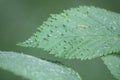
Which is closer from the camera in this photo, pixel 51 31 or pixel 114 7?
pixel 51 31

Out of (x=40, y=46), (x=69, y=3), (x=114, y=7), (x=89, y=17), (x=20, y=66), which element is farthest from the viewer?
(x=69, y=3)

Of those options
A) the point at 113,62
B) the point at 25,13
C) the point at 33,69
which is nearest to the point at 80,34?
the point at 113,62

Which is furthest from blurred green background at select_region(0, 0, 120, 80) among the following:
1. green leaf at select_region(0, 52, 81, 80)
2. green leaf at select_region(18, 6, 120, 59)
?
green leaf at select_region(0, 52, 81, 80)

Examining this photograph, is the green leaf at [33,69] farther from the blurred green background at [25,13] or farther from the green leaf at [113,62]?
the blurred green background at [25,13]

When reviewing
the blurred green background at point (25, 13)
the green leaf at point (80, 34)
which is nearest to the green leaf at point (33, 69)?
the green leaf at point (80, 34)

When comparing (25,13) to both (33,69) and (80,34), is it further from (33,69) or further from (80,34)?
(33,69)

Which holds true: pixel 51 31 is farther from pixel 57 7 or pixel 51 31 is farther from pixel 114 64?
pixel 57 7

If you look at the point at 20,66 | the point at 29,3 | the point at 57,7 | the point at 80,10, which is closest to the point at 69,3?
the point at 57,7
